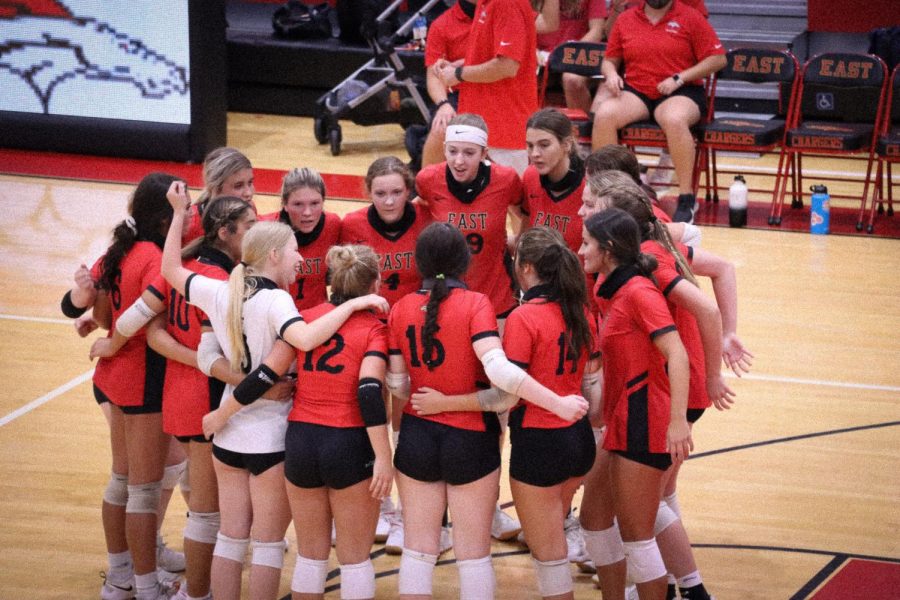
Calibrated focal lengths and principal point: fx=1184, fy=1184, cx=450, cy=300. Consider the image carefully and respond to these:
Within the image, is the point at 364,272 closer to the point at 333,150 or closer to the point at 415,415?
the point at 415,415

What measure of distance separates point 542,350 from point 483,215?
4.26ft

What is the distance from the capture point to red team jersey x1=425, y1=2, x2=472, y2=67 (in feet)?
25.5

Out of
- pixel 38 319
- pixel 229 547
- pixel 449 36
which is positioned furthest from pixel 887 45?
pixel 229 547

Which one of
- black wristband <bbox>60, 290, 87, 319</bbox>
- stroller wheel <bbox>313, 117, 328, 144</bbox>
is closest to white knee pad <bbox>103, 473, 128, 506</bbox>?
black wristband <bbox>60, 290, 87, 319</bbox>

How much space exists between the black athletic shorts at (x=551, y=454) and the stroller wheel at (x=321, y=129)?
30.2ft

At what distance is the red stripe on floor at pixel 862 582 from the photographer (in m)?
4.73

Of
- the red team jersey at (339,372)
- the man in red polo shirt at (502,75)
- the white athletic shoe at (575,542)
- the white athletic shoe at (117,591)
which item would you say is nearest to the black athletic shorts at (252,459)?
the red team jersey at (339,372)

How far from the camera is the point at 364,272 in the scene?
4.04 m

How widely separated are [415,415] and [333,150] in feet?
29.1

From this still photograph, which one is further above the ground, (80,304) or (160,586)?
(80,304)

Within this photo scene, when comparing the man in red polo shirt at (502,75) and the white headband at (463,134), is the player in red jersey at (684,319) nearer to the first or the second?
the white headband at (463,134)

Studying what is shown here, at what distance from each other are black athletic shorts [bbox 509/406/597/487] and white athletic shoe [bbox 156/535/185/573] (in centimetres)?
174

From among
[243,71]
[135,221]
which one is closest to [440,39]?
[135,221]

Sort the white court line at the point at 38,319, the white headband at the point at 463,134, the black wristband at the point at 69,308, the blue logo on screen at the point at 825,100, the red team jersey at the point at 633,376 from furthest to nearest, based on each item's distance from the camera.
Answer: the blue logo on screen at the point at 825,100 < the white court line at the point at 38,319 < the white headband at the point at 463,134 < the black wristband at the point at 69,308 < the red team jersey at the point at 633,376
